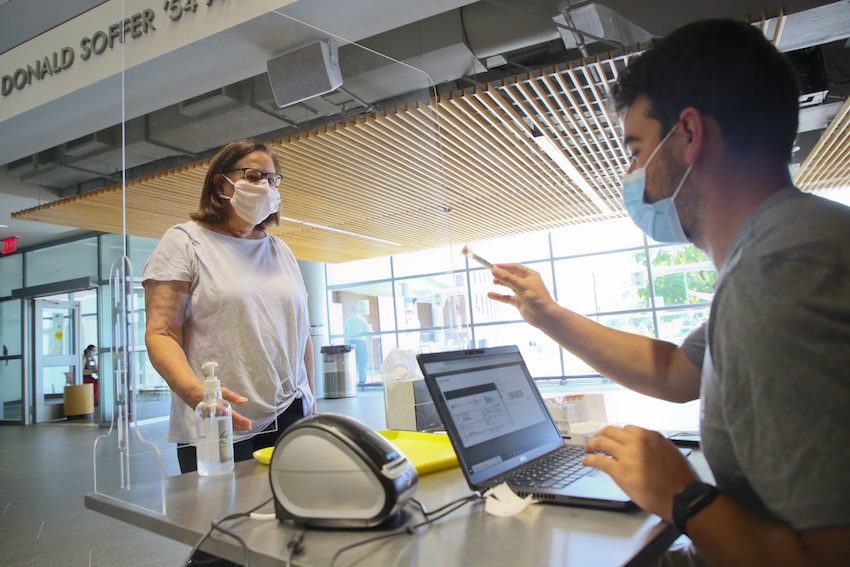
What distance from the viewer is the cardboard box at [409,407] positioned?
1862 mm

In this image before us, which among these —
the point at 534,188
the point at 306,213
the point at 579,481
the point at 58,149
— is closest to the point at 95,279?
the point at 58,149

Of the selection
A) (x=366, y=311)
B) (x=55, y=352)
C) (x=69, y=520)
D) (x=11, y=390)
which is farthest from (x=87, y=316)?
(x=366, y=311)

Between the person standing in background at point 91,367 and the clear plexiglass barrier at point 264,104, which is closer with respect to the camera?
the clear plexiglass barrier at point 264,104

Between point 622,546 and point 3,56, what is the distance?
571cm

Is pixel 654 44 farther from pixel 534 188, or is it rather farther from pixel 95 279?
pixel 95 279

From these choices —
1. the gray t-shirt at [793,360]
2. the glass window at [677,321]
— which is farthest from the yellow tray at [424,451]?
the glass window at [677,321]

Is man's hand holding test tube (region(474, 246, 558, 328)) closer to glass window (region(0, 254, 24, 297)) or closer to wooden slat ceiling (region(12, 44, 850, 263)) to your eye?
wooden slat ceiling (region(12, 44, 850, 263))

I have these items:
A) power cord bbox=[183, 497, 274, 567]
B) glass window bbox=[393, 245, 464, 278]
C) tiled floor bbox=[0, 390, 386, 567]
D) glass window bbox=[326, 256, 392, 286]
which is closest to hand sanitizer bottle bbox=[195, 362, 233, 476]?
tiled floor bbox=[0, 390, 386, 567]

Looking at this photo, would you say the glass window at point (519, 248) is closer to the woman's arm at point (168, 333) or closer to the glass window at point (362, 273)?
the glass window at point (362, 273)

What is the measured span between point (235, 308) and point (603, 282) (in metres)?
9.73

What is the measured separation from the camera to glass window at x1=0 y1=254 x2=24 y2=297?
10.6 meters

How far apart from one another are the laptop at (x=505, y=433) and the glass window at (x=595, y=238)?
890 centimetres

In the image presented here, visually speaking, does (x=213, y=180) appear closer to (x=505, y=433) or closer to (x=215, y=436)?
(x=215, y=436)

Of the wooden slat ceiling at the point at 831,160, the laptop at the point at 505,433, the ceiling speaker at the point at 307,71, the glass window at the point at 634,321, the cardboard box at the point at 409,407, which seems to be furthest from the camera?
the glass window at the point at 634,321
